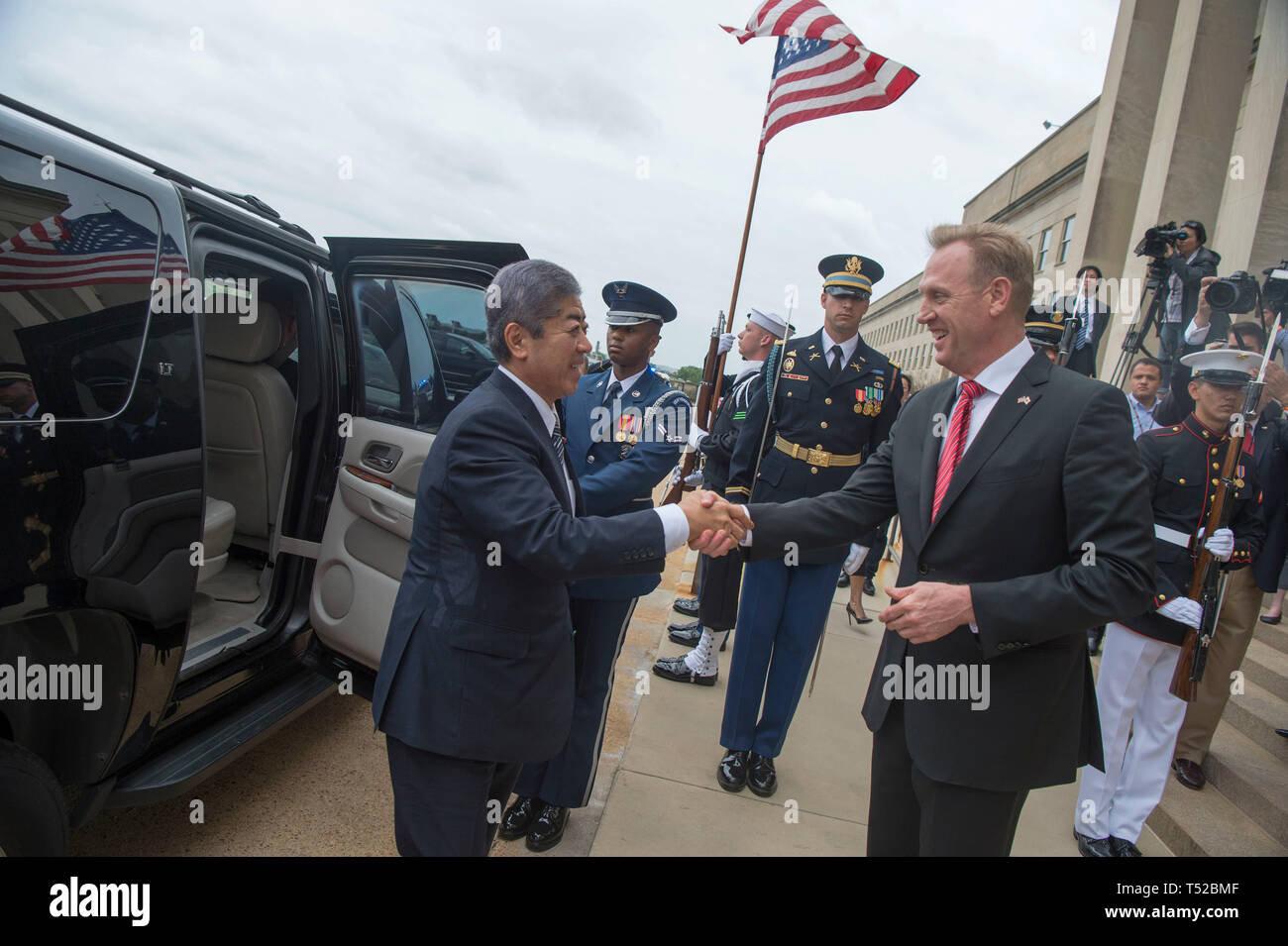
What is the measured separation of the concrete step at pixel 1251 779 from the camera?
326cm

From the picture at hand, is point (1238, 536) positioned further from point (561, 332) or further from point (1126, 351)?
point (561, 332)

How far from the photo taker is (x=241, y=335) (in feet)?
11.1

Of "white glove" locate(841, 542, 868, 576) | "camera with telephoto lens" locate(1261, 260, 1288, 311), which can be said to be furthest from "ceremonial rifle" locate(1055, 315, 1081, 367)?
"white glove" locate(841, 542, 868, 576)

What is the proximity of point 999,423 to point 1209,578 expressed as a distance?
220 centimetres

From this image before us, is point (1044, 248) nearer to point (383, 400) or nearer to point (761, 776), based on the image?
point (761, 776)

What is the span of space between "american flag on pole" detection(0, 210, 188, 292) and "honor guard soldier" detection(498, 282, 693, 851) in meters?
1.41

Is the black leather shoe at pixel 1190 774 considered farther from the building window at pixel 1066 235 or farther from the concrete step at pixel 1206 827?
the building window at pixel 1066 235

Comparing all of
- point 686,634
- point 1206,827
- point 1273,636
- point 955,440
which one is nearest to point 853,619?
point 686,634

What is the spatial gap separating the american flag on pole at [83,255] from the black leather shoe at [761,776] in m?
2.93

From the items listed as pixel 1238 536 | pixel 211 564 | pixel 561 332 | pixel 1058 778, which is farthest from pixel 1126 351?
pixel 211 564

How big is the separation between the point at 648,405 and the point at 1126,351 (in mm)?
4944

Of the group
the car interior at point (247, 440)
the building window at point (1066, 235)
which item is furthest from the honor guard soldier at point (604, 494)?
the building window at point (1066, 235)

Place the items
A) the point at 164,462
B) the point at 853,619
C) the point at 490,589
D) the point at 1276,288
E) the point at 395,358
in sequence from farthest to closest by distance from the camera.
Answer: the point at 853,619, the point at 1276,288, the point at 395,358, the point at 164,462, the point at 490,589

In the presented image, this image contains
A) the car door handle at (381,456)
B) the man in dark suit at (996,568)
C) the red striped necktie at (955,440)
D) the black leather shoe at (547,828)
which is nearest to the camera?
the man in dark suit at (996,568)
